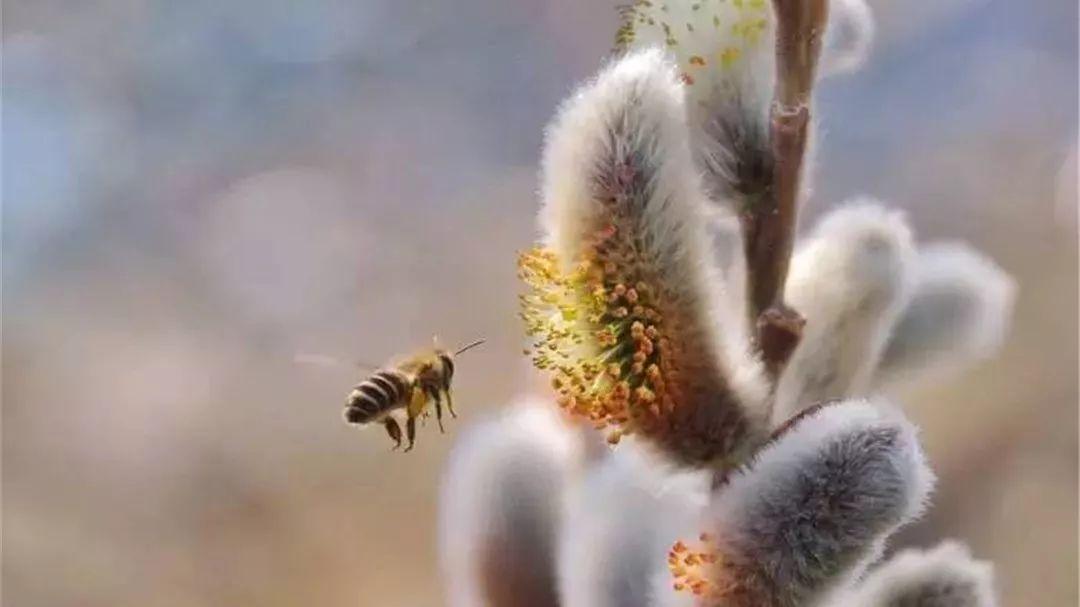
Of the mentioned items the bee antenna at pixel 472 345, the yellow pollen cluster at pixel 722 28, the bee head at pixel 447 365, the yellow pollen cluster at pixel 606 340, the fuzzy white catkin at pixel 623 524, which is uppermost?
the yellow pollen cluster at pixel 722 28

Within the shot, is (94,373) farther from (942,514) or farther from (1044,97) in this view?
(1044,97)

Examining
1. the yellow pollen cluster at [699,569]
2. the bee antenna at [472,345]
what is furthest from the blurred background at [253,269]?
the yellow pollen cluster at [699,569]

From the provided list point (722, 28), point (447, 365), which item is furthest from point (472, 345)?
point (722, 28)

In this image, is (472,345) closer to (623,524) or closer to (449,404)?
(449,404)

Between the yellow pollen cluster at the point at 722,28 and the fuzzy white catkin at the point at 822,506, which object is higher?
the yellow pollen cluster at the point at 722,28

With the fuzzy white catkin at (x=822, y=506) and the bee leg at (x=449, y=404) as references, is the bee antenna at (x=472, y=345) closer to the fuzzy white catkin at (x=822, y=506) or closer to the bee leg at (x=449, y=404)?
the bee leg at (x=449, y=404)

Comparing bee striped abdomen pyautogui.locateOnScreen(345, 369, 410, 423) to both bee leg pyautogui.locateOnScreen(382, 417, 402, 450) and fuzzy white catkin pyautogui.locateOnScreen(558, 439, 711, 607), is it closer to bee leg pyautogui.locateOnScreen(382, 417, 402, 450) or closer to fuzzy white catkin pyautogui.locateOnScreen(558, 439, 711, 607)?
bee leg pyautogui.locateOnScreen(382, 417, 402, 450)
